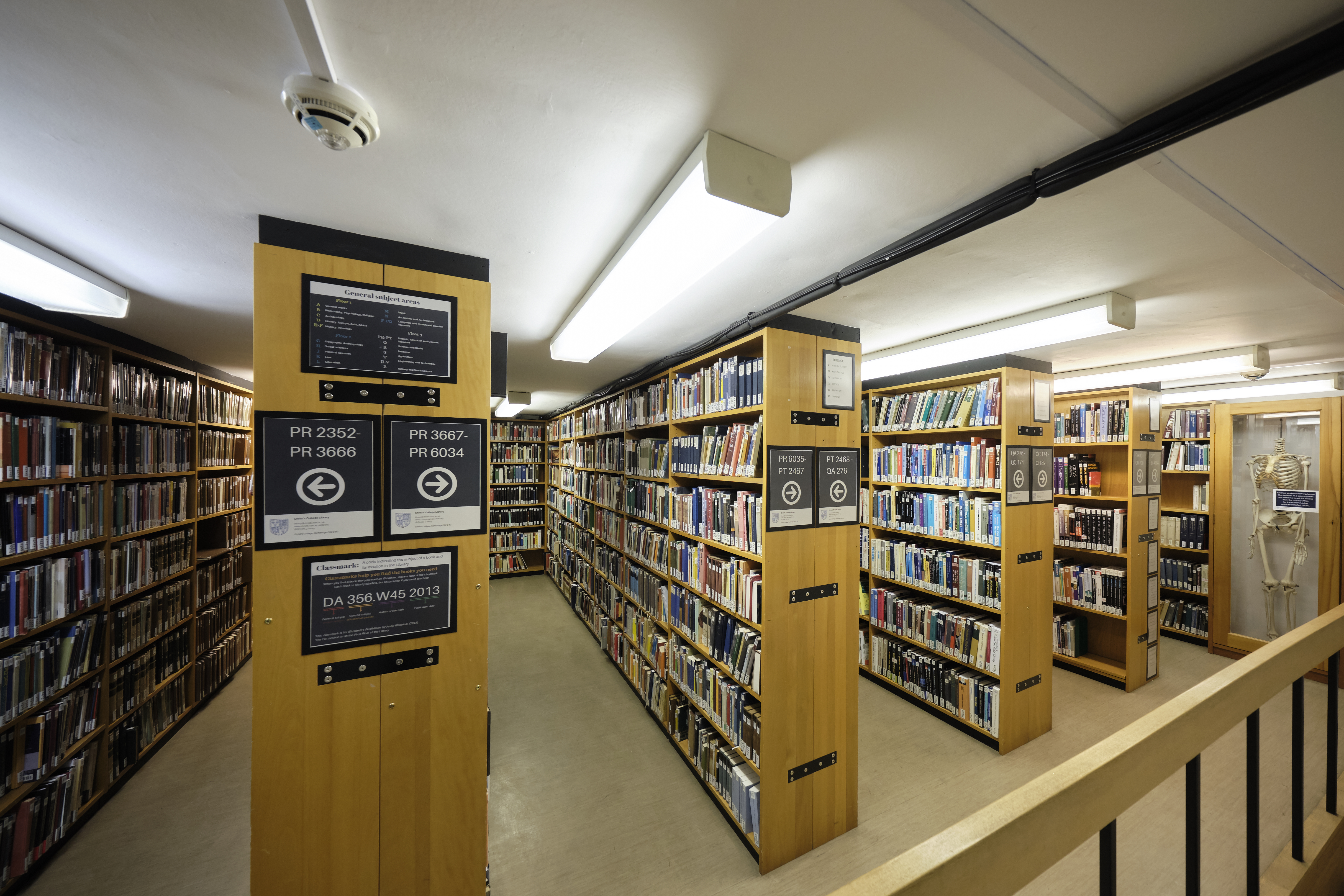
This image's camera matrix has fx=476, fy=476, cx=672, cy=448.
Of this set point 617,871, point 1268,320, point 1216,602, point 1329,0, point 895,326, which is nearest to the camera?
point 1329,0

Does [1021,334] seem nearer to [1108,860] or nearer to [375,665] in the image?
[1108,860]

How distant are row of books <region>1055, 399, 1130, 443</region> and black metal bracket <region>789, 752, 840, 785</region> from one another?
11.8ft

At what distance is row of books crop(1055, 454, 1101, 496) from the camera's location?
13.3 ft

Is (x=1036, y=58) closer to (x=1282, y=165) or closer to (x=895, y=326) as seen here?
(x=1282, y=165)

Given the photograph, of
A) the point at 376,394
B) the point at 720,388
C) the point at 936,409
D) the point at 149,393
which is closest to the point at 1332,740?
the point at 936,409

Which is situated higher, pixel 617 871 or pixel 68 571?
pixel 68 571

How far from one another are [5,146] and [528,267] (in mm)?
1330

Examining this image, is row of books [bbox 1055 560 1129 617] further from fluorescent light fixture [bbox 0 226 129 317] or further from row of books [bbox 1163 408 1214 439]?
fluorescent light fixture [bbox 0 226 129 317]

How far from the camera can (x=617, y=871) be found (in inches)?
84.4

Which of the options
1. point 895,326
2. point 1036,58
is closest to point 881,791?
point 895,326

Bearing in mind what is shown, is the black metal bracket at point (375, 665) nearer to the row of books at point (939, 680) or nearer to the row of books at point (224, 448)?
the row of books at point (939, 680)

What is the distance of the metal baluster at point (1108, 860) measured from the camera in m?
0.89

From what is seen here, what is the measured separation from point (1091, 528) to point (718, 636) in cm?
355

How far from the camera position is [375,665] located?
1450mm
